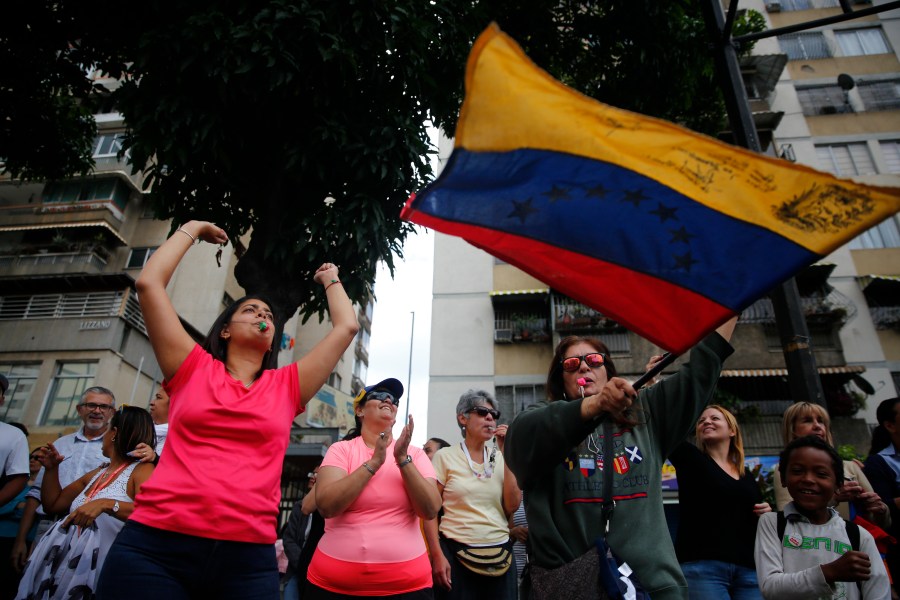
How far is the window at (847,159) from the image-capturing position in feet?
71.0

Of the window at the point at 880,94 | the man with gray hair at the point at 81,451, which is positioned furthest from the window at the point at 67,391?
the window at the point at 880,94

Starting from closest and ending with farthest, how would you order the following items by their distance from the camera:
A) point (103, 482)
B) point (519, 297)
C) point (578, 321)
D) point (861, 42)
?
point (103, 482), point (578, 321), point (519, 297), point (861, 42)

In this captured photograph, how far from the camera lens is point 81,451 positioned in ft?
15.9

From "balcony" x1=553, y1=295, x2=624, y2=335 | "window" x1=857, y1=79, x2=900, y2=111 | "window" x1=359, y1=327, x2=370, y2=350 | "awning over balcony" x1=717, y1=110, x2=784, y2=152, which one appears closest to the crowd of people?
"balcony" x1=553, y1=295, x2=624, y2=335

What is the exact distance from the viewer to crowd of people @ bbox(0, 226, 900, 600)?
2.10m

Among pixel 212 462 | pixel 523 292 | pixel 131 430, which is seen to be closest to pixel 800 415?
pixel 212 462

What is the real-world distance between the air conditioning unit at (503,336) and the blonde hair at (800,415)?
17.0m

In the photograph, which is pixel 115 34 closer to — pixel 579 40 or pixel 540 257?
pixel 579 40

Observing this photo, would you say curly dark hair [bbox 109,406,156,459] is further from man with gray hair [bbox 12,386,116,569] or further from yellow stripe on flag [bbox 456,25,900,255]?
yellow stripe on flag [bbox 456,25,900,255]

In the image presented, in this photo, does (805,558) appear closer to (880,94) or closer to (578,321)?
(578,321)

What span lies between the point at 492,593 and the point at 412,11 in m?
6.03

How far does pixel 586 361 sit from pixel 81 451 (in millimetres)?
4526

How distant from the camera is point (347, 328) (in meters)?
2.80

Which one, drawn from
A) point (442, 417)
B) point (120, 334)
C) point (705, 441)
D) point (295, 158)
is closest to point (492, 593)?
point (705, 441)
